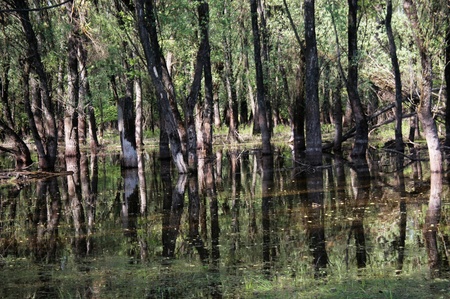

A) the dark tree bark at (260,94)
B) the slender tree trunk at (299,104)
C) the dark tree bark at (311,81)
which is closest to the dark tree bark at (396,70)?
the dark tree bark at (311,81)

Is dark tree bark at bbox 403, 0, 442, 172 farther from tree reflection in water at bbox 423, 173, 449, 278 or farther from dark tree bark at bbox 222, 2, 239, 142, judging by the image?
dark tree bark at bbox 222, 2, 239, 142

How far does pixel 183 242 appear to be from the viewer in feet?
32.8

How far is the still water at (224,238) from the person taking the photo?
7.26m

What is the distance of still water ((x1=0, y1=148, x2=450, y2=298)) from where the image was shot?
7258mm

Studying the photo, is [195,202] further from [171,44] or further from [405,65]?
[405,65]

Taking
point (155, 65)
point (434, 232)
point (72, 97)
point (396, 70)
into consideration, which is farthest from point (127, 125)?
point (434, 232)

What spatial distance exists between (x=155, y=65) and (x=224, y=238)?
39.1ft

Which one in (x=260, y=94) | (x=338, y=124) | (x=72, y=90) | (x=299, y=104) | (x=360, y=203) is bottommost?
(x=360, y=203)

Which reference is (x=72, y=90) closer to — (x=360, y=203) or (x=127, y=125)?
(x=127, y=125)

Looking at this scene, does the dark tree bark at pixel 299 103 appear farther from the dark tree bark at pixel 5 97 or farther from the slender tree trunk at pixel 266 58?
the dark tree bark at pixel 5 97

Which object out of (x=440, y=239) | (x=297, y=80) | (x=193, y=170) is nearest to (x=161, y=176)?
(x=193, y=170)

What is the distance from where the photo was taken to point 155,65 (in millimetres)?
20828

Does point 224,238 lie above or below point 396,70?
below

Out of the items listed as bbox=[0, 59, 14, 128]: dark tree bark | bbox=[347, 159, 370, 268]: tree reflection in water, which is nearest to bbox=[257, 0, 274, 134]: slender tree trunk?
bbox=[347, 159, 370, 268]: tree reflection in water
